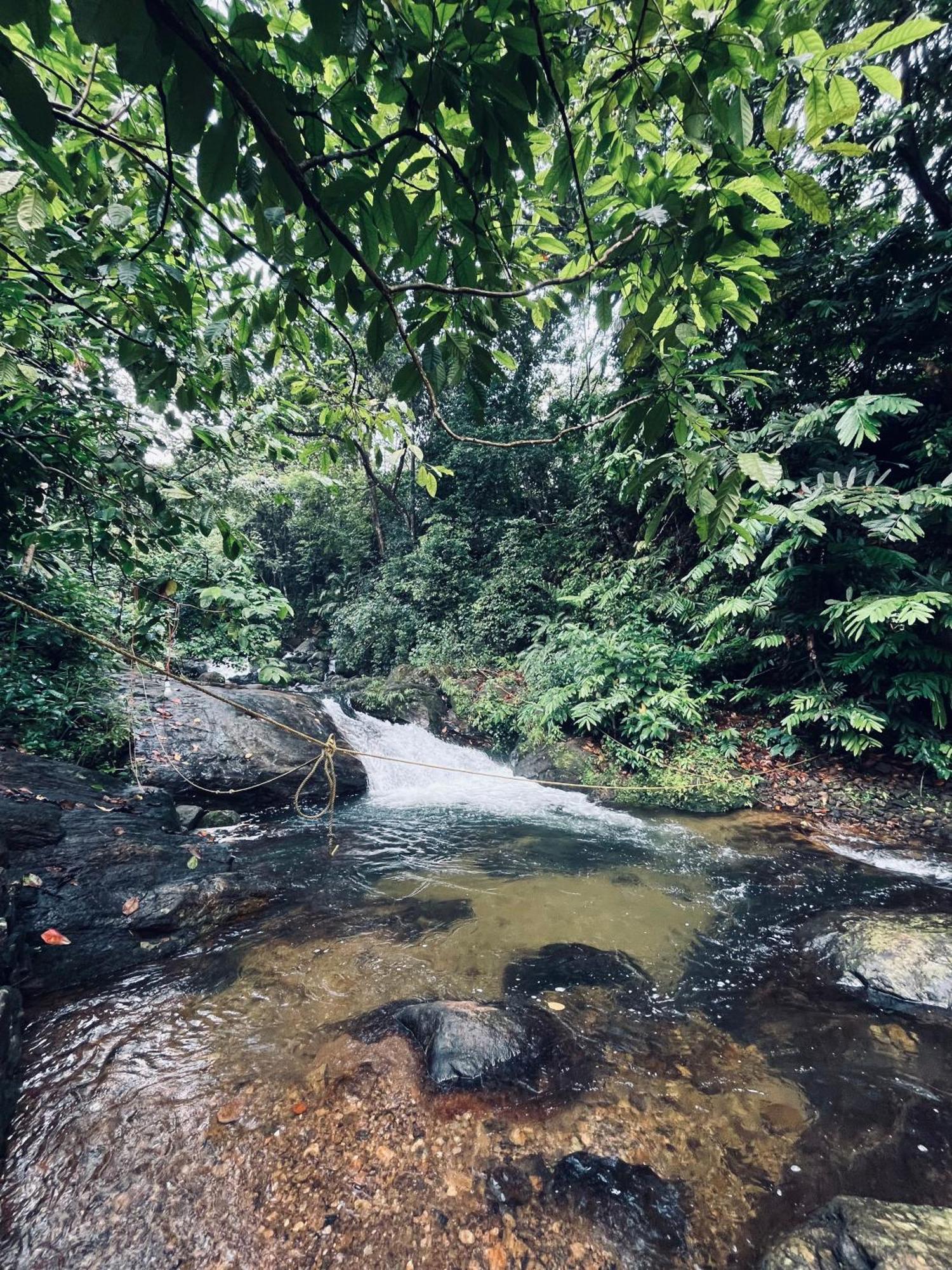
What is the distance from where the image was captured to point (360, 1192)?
1.67 m

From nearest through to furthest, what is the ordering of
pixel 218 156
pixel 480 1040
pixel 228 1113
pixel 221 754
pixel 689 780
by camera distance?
pixel 218 156, pixel 228 1113, pixel 480 1040, pixel 221 754, pixel 689 780

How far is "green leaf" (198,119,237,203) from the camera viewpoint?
2.63ft

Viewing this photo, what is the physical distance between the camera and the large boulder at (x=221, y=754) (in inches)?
205

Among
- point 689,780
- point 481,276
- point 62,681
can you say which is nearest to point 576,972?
point 481,276

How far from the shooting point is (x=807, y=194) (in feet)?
3.29

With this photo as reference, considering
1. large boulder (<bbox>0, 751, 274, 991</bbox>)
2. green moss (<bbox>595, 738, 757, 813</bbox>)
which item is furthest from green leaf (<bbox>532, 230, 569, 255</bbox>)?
green moss (<bbox>595, 738, 757, 813</bbox>)

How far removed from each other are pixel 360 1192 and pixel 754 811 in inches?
202

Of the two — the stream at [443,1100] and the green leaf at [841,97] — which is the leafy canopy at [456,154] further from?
the stream at [443,1100]

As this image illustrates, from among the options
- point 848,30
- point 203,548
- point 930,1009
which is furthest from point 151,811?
point 848,30

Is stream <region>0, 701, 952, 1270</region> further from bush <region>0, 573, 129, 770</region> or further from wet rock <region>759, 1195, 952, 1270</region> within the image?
bush <region>0, 573, 129, 770</region>

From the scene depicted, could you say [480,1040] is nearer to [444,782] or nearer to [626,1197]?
[626,1197]

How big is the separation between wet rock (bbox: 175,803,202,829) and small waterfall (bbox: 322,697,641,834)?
2.33 metres

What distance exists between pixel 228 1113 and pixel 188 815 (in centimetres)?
339

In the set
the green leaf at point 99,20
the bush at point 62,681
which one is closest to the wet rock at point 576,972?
the green leaf at point 99,20
